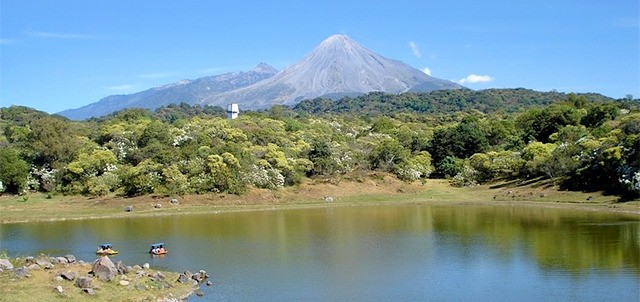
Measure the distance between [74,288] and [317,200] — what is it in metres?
34.8

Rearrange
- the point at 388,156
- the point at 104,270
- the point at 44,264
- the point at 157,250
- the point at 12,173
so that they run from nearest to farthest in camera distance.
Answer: the point at 104,270
the point at 44,264
the point at 157,250
the point at 12,173
the point at 388,156

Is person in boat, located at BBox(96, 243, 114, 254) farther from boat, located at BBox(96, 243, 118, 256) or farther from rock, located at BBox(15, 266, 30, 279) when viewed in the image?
rock, located at BBox(15, 266, 30, 279)

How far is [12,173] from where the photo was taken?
5322 cm

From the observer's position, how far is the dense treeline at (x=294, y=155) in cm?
5216

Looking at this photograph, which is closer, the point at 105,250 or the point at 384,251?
the point at 384,251

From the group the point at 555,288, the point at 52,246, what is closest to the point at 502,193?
the point at 555,288

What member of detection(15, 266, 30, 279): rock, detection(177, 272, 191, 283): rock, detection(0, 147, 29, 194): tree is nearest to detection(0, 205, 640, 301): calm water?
detection(177, 272, 191, 283): rock

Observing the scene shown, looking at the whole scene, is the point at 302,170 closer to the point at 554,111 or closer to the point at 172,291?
the point at 554,111

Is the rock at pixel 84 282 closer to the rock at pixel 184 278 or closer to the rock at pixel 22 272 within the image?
the rock at pixel 22 272

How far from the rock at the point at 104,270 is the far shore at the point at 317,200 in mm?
23864

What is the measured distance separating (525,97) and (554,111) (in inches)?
4024

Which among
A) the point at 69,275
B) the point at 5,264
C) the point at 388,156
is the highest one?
the point at 388,156

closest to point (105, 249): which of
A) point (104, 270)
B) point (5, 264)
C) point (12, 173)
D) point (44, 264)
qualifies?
point (44, 264)

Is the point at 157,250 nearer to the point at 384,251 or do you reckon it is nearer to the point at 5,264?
the point at 5,264
